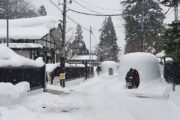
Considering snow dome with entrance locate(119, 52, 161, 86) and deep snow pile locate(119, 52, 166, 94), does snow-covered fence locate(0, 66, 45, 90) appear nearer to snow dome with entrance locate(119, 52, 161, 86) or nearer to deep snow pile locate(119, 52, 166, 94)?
deep snow pile locate(119, 52, 166, 94)

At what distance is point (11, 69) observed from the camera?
17.3 metres

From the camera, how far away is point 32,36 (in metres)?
43.3

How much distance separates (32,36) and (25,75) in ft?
80.9

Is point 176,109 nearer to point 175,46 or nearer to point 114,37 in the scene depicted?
point 175,46

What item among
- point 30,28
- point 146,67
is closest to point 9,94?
point 146,67

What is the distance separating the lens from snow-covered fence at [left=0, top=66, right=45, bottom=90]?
16.8 m

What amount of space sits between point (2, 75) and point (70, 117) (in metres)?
4.59

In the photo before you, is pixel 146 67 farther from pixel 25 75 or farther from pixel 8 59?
pixel 8 59

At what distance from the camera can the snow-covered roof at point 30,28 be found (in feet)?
143

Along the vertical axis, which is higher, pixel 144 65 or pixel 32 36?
pixel 32 36

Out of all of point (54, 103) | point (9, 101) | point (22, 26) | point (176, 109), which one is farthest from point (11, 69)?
point (22, 26)

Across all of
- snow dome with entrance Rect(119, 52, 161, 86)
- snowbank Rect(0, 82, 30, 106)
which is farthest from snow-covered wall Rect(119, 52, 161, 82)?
snowbank Rect(0, 82, 30, 106)

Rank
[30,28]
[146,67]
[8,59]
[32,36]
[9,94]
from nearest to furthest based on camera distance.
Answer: [9,94] < [8,59] < [146,67] < [32,36] < [30,28]

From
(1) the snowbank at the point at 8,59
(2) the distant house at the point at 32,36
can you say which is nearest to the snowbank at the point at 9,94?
(1) the snowbank at the point at 8,59
